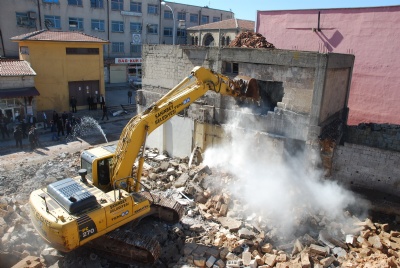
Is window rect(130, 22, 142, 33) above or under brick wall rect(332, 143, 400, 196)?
above

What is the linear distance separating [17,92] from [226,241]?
1633cm

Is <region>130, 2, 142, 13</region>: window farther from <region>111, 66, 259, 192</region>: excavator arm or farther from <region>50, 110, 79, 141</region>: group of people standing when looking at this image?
<region>111, 66, 259, 192</region>: excavator arm

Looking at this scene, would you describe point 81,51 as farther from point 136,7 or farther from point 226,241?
point 226,241

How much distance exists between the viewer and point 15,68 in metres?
20.2

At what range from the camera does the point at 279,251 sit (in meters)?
9.12

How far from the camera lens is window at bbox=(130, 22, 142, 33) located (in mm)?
38156

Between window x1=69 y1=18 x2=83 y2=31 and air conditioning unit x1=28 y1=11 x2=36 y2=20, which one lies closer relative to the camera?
air conditioning unit x1=28 y1=11 x2=36 y2=20

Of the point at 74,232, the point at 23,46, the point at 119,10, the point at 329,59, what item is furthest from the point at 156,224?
the point at 119,10

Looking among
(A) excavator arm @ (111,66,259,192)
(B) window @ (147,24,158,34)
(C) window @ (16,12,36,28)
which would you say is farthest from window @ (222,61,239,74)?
(B) window @ (147,24,158,34)

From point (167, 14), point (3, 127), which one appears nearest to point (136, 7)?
point (167, 14)

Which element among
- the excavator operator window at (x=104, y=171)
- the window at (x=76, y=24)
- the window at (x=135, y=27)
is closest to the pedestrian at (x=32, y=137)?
the excavator operator window at (x=104, y=171)

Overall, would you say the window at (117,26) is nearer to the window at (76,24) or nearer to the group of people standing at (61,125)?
the window at (76,24)

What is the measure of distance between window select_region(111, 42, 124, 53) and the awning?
17.8 m

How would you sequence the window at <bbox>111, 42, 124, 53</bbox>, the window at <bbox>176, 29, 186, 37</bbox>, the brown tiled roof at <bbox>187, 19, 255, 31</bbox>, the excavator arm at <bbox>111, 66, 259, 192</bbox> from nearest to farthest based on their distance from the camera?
the excavator arm at <bbox>111, 66, 259, 192</bbox> → the brown tiled roof at <bbox>187, 19, 255, 31</bbox> → the window at <bbox>111, 42, 124, 53</bbox> → the window at <bbox>176, 29, 186, 37</bbox>
